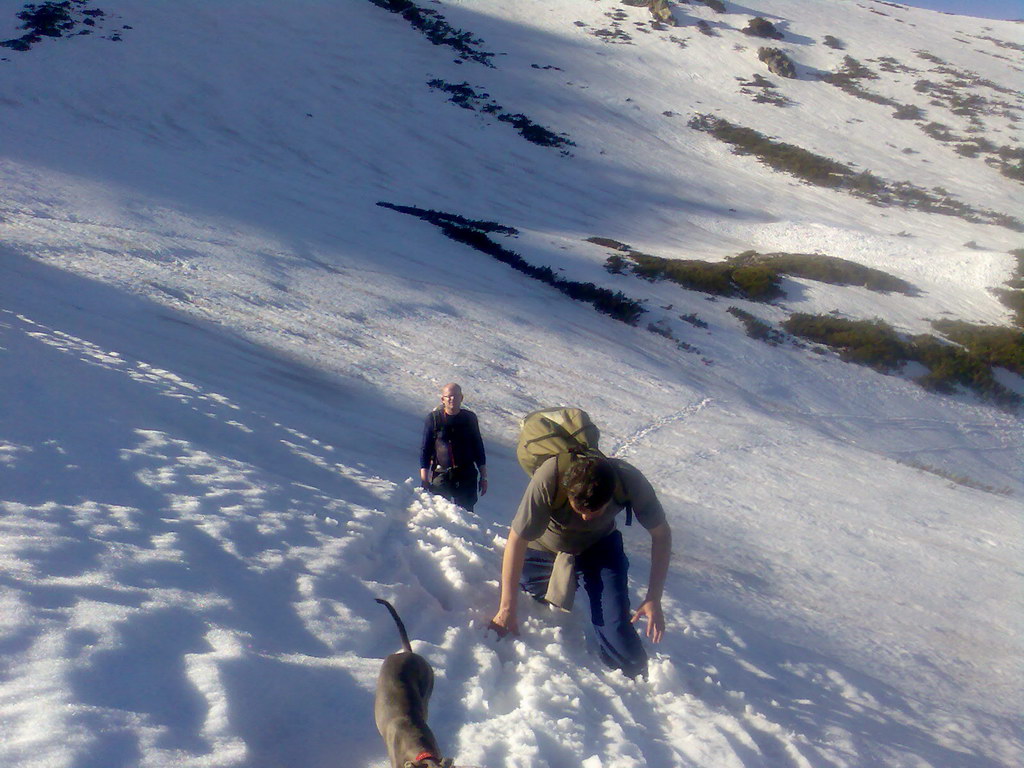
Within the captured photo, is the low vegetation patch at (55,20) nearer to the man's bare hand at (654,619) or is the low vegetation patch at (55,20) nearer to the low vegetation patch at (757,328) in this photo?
the low vegetation patch at (757,328)

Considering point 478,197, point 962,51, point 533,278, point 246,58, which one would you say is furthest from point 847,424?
point 962,51

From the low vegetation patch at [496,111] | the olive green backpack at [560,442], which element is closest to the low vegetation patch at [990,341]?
the olive green backpack at [560,442]

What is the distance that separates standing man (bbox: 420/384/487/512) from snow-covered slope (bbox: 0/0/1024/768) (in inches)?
13.0

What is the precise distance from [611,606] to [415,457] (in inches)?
171

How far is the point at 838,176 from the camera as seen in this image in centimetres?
3012

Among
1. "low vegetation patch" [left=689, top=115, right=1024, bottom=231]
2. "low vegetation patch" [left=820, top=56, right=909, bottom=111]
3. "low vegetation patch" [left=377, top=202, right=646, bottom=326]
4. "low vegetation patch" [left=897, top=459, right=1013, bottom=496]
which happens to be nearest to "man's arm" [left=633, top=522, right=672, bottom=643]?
"low vegetation patch" [left=897, top=459, right=1013, bottom=496]

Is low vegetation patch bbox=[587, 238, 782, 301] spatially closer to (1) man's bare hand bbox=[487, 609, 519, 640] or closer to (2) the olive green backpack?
(2) the olive green backpack

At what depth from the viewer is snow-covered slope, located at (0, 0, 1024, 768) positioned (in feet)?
11.0

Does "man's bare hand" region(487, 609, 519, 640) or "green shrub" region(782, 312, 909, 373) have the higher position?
"green shrub" region(782, 312, 909, 373)

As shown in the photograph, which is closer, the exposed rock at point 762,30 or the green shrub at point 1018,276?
the green shrub at point 1018,276

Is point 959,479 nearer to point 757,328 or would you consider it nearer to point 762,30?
point 757,328

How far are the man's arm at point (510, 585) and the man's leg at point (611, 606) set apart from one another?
1.47 ft

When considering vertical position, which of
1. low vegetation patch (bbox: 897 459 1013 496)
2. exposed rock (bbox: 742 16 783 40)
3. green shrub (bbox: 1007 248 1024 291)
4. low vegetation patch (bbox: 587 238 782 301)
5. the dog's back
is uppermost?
exposed rock (bbox: 742 16 783 40)

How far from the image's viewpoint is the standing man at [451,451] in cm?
605
